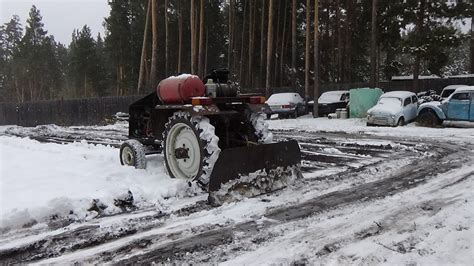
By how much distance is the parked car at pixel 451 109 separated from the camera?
15.1 m

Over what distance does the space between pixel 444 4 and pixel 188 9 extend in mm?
21960

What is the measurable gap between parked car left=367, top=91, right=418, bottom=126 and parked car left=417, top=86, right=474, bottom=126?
724 mm

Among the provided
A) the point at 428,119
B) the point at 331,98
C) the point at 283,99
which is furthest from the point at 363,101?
the point at 283,99

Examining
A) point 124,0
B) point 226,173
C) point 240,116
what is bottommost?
point 226,173

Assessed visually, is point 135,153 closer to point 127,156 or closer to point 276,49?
point 127,156

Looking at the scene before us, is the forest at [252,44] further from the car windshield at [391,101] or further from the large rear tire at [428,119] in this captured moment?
the large rear tire at [428,119]

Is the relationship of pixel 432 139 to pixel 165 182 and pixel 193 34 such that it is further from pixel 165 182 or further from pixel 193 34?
pixel 193 34

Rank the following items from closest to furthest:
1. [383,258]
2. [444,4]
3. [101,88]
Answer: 1. [383,258]
2. [444,4]
3. [101,88]

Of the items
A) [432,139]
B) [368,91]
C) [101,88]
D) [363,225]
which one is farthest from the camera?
[101,88]

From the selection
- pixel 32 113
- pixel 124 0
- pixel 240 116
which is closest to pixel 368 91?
pixel 240 116

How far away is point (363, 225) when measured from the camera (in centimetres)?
416

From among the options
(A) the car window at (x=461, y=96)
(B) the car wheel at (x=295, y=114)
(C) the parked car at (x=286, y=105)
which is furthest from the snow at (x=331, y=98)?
(A) the car window at (x=461, y=96)

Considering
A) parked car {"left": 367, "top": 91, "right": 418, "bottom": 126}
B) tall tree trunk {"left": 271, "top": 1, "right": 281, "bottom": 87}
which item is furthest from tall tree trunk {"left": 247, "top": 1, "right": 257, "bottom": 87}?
parked car {"left": 367, "top": 91, "right": 418, "bottom": 126}

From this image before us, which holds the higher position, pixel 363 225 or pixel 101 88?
pixel 101 88
